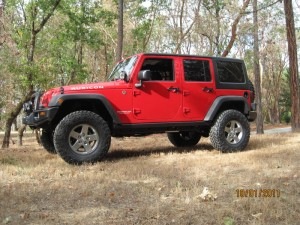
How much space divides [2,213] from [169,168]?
285cm

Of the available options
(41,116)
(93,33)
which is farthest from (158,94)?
(93,33)

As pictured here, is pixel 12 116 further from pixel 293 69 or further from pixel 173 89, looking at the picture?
pixel 293 69

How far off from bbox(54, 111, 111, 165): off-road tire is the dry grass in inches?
8.7

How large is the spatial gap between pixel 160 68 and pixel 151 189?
3161 mm

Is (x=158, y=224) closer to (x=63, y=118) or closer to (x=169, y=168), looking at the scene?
(x=169, y=168)

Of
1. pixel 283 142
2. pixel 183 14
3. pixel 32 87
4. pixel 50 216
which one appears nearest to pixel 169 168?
pixel 50 216

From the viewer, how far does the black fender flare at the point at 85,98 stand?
6.32 meters

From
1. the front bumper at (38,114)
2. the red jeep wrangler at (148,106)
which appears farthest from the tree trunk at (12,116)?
the front bumper at (38,114)

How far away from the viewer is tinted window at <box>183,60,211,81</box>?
24.9 ft

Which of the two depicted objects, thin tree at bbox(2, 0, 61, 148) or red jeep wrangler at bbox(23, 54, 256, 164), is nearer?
red jeep wrangler at bbox(23, 54, 256, 164)

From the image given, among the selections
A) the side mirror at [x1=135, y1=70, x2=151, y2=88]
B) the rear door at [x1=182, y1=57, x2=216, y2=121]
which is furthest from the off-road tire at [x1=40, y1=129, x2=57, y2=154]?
the rear door at [x1=182, y1=57, x2=216, y2=121]

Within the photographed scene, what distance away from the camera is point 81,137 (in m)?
6.54

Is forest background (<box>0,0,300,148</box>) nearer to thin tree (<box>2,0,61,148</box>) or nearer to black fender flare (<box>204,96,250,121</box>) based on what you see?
thin tree (<box>2,0,61,148</box>)
